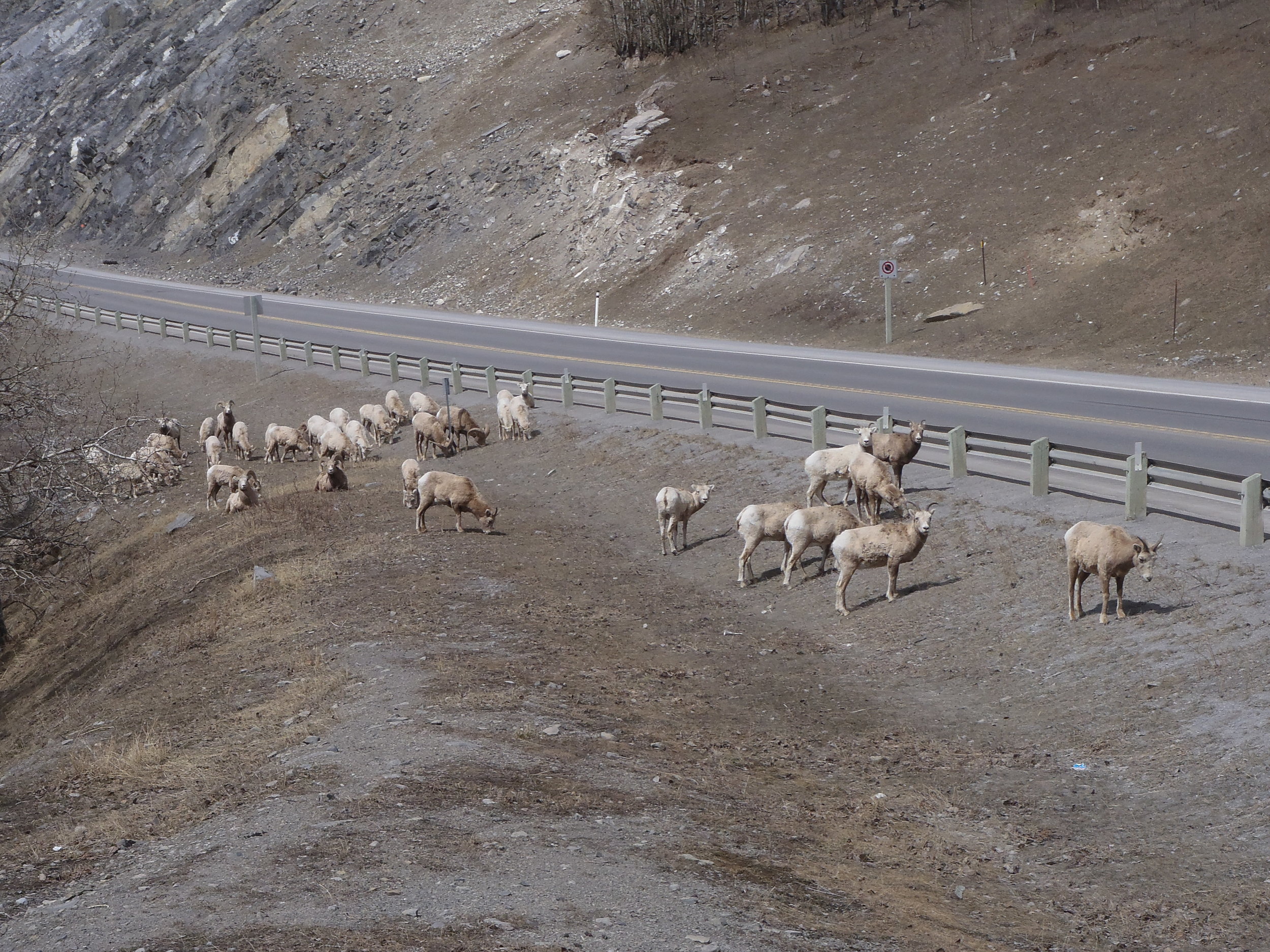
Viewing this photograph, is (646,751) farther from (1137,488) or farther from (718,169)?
(718,169)

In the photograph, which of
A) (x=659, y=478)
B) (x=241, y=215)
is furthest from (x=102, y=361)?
(x=659, y=478)

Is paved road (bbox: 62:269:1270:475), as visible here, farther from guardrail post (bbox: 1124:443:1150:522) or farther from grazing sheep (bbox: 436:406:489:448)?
grazing sheep (bbox: 436:406:489:448)

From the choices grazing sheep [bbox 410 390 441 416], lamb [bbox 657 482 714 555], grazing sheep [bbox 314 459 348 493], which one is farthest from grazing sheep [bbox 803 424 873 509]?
grazing sheep [bbox 410 390 441 416]

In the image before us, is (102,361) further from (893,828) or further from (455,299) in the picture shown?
(893,828)

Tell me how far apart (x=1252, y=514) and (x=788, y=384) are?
17.4 metres

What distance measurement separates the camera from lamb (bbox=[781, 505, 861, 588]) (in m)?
17.5

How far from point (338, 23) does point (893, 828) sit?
7336 centimetres

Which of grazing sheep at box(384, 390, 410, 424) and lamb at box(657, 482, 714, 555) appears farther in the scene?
grazing sheep at box(384, 390, 410, 424)

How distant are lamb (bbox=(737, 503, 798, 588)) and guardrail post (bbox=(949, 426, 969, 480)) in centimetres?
403

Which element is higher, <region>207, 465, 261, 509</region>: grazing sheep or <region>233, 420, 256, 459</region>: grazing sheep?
<region>207, 465, 261, 509</region>: grazing sheep

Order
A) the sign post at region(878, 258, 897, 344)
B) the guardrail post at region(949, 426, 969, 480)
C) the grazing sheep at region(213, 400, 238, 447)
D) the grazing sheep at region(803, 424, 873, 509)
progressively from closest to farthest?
the grazing sheep at region(803, 424, 873, 509)
the guardrail post at region(949, 426, 969, 480)
the grazing sheep at region(213, 400, 238, 447)
the sign post at region(878, 258, 897, 344)

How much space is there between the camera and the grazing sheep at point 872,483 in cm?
1894

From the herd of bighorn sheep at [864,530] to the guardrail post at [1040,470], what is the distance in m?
1.75

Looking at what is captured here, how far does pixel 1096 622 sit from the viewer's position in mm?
14680
